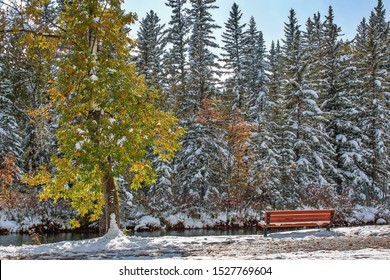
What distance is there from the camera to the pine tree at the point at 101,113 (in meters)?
13.0

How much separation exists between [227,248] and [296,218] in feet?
13.6

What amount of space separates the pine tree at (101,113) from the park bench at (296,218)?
4.45 metres

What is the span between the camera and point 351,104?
35.1m

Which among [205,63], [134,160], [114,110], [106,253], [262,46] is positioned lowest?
[106,253]

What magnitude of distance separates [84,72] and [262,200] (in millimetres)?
23437

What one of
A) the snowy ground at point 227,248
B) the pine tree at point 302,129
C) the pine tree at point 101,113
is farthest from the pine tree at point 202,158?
the snowy ground at point 227,248

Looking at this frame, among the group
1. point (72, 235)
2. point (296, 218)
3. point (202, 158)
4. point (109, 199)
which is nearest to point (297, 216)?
point (296, 218)

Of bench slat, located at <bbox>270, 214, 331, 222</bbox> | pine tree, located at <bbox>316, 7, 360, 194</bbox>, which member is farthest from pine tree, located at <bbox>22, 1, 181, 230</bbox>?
pine tree, located at <bbox>316, 7, 360, 194</bbox>

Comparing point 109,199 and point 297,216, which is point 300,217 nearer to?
point 297,216

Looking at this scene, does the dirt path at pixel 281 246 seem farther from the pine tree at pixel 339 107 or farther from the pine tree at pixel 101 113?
the pine tree at pixel 339 107

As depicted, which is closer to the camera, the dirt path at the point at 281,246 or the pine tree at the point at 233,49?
the dirt path at the point at 281,246

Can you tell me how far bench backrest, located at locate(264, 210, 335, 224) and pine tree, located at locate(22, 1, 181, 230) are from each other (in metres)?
4.47
